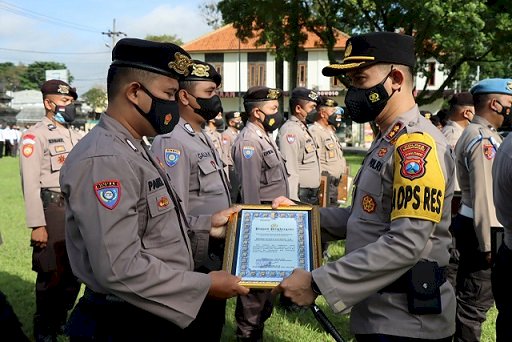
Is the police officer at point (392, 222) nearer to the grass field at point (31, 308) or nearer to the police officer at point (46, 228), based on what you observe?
the grass field at point (31, 308)

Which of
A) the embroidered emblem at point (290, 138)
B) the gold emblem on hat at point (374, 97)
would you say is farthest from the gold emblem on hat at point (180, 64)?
the embroidered emblem at point (290, 138)

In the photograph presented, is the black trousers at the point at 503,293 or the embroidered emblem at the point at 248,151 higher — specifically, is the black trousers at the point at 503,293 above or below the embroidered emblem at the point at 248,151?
below

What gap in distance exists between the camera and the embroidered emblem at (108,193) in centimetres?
219

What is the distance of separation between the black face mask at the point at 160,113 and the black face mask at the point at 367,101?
953 millimetres

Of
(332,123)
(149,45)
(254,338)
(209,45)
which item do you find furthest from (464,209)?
(209,45)

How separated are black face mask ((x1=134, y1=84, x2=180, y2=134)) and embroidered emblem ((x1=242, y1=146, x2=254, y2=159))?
10.1ft

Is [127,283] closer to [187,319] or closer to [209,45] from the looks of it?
[187,319]

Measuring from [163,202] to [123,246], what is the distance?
35 centimetres

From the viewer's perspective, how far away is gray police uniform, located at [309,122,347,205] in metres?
8.73

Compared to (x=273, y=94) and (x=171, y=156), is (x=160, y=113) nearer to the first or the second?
(x=171, y=156)

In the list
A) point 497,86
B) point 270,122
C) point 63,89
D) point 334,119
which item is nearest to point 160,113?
point 497,86

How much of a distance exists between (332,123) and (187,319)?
24.0ft

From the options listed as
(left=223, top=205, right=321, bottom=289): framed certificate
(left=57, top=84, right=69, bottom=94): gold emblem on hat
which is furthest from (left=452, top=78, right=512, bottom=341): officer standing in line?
(left=57, top=84, right=69, bottom=94): gold emblem on hat

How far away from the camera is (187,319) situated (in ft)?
7.93
